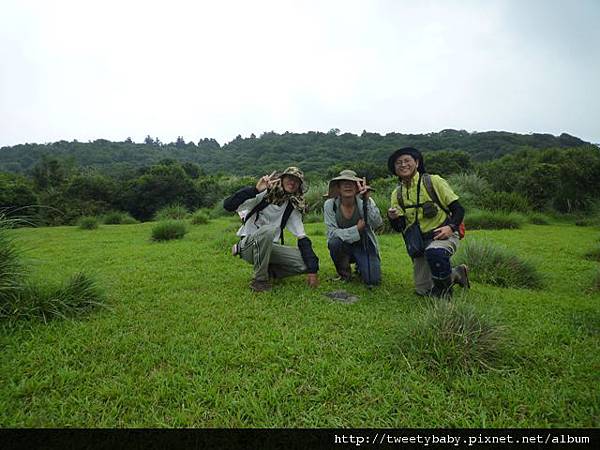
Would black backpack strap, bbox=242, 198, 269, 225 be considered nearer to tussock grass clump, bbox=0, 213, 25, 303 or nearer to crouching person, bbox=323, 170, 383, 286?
crouching person, bbox=323, 170, 383, 286

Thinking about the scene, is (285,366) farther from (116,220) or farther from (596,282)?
(116,220)

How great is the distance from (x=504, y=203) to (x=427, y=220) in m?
8.71

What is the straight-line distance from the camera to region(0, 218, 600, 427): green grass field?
1721 millimetres

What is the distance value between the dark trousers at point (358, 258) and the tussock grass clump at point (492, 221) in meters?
6.12

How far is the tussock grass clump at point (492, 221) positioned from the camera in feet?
29.6

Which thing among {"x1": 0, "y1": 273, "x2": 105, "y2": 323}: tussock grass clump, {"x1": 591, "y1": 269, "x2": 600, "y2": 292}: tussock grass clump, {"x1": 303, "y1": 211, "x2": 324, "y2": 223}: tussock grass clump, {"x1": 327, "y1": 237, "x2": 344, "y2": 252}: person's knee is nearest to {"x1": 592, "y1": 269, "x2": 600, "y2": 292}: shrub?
{"x1": 591, "y1": 269, "x2": 600, "y2": 292}: tussock grass clump

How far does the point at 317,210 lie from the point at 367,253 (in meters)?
7.95

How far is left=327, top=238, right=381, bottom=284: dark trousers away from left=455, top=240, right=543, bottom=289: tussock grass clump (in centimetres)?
146

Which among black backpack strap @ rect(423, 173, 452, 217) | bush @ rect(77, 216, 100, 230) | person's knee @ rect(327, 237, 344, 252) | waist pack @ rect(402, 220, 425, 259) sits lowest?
bush @ rect(77, 216, 100, 230)

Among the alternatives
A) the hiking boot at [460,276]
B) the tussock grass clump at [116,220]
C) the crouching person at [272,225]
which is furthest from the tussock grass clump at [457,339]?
the tussock grass clump at [116,220]

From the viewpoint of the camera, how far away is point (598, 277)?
3988 mm

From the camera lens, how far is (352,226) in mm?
4102

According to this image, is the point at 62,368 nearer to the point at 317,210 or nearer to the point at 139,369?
the point at 139,369

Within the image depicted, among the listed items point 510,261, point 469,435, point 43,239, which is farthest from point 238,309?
point 43,239
